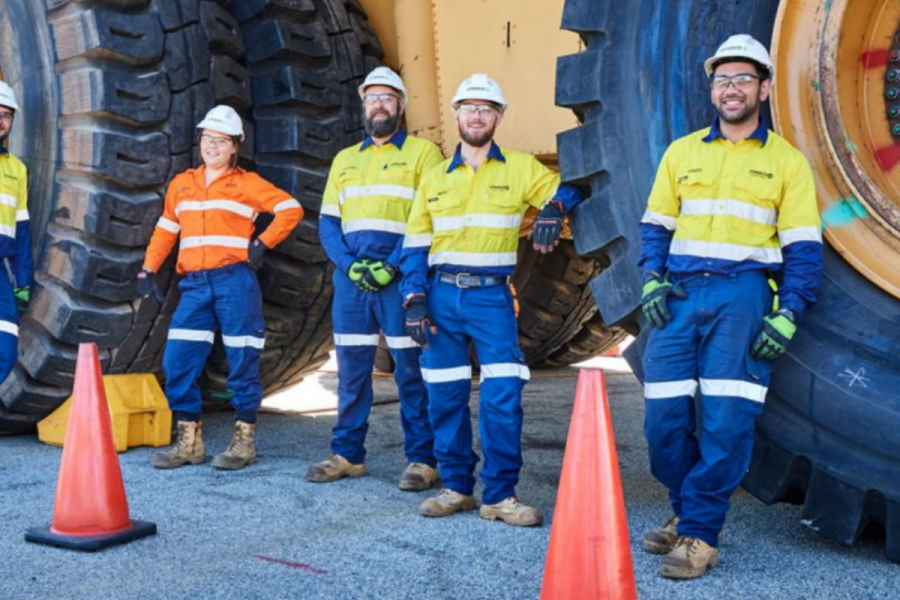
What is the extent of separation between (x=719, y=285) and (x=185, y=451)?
244 cm

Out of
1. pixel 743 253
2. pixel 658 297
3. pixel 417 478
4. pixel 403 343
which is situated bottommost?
pixel 417 478

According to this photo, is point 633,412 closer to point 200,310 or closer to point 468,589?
point 200,310

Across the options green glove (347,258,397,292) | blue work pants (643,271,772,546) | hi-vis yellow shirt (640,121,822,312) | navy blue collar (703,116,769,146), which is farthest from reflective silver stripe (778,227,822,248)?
green glove (347,258,397,292)

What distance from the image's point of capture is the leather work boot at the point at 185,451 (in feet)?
14.7

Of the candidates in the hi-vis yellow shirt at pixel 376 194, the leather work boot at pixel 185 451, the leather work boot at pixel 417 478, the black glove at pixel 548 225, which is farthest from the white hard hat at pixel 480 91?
the leather work boot at pixel 185 451

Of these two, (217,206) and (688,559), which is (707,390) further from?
(217,206)

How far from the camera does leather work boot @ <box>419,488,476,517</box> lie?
370cm

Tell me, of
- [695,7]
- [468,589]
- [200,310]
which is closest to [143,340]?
[200,310]

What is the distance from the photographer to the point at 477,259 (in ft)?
12.7

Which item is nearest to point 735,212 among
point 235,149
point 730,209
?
point 730,209

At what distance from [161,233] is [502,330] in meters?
1.60

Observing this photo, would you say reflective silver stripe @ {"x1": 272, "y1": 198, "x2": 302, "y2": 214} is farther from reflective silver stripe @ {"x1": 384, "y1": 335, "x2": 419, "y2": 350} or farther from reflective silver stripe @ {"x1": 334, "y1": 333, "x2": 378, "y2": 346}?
reflective silver stripe @ {"x1": 384, "y1": 335, "x2": 419, "y2": 350}

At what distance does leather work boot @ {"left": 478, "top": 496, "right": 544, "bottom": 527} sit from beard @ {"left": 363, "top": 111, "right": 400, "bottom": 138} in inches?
61.2

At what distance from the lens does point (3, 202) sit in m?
4.49
